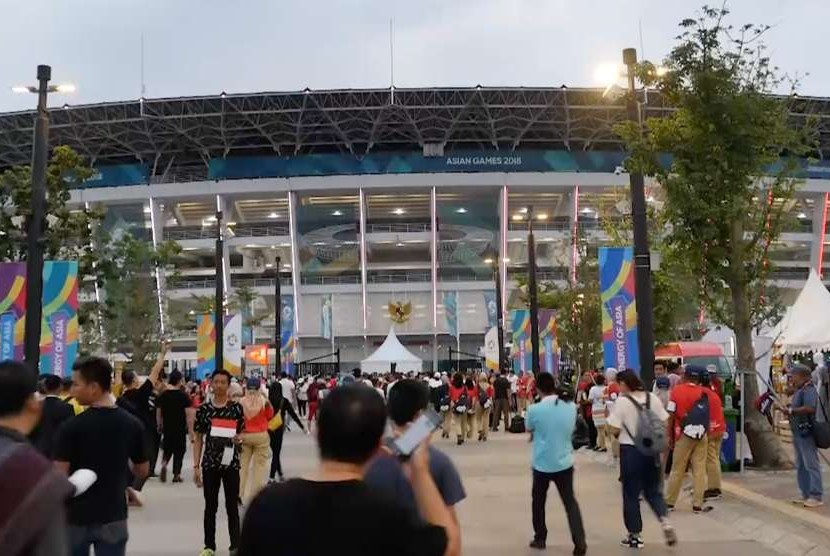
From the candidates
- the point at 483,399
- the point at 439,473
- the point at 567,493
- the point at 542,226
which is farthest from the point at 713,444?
the point at 542,226

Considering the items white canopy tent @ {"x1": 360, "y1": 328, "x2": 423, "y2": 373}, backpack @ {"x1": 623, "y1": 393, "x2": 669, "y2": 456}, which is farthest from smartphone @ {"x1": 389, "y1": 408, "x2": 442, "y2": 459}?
white canopy tent @ {"x1": 360, "y1": 328, "x2": 423, "y2": 373}

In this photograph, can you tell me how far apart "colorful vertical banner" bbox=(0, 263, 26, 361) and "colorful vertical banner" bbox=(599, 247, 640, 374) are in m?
9.33

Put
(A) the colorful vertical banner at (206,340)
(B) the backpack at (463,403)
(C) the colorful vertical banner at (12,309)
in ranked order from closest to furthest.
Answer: (C) the colorful vertical banner at (12,309)
(B) the backpack at (463,403)
(A) the colorful vertical banner at (206,340)

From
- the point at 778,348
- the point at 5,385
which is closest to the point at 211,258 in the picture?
the point at 778,348

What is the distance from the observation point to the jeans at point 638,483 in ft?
27.8

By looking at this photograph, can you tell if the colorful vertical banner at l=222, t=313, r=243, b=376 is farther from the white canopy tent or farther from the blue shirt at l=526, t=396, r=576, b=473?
the blue shirt at l=526, t=396, r=576, b=473

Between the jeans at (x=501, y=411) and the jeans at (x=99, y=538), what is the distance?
67.2 feet

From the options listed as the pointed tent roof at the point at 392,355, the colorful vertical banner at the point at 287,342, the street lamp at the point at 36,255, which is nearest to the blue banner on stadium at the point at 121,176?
the colorful vertical banner at the point at 287,342

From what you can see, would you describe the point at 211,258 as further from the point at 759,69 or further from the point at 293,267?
the point at 759,69

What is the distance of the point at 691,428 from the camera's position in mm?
10258

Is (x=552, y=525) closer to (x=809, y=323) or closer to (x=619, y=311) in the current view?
(x=619, y=311)

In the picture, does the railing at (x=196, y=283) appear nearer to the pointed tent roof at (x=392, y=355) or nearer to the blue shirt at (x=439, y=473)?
the pointed tent roof at (x=392, y=355)

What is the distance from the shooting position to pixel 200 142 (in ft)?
192

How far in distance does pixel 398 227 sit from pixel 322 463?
5751 centimetres
